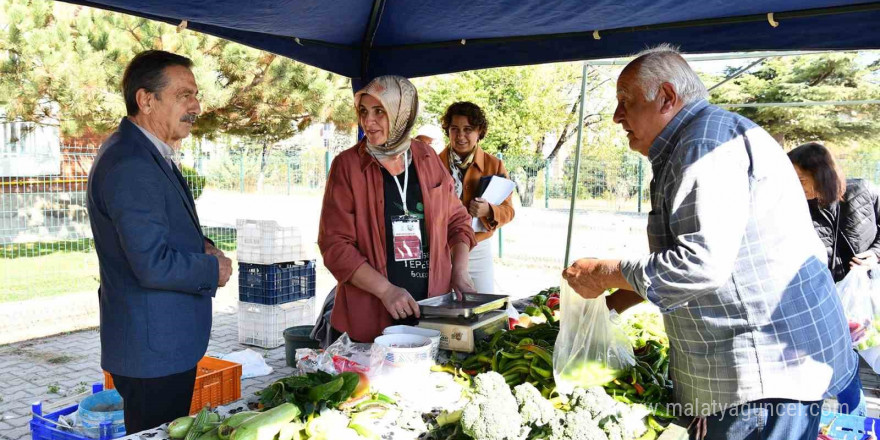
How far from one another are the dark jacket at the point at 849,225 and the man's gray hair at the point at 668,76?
3000mm

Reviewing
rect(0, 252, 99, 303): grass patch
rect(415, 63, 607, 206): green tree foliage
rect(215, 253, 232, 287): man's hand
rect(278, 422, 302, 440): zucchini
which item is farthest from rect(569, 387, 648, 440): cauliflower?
rect(415, 63, 607, 206): green tree foliage

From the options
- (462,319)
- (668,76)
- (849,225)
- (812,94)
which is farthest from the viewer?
(812,94)

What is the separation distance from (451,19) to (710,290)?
2.50 m

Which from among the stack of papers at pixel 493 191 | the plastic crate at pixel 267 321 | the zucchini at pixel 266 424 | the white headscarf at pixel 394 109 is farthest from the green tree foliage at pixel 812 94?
the zucchini at pixel 266 424

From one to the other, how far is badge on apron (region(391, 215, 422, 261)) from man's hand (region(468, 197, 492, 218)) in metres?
1.56

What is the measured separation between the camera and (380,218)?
106 inches

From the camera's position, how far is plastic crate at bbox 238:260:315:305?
6.12 m

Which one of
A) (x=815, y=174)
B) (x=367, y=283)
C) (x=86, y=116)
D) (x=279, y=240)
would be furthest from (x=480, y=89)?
(x=367, y=283)

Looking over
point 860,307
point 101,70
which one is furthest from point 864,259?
point 101,70

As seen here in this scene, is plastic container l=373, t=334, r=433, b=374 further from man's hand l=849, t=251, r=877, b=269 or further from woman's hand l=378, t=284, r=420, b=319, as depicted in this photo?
man's hand l=849, t=251, r=877, b=269

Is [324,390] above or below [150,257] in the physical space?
below

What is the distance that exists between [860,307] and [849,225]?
593 mm

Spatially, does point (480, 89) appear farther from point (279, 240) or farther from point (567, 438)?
point (567, 438)

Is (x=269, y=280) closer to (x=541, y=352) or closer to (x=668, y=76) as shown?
(x=541, y=352)
